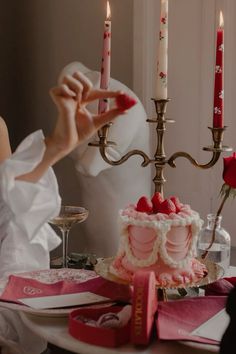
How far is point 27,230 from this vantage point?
1.20 metres

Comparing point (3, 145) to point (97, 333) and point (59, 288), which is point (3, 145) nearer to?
point (59, 288)

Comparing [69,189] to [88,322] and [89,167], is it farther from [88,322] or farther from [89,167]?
[88,322]

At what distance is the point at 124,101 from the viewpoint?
1.12 meters

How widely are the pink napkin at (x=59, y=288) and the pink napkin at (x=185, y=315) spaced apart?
0.34ft

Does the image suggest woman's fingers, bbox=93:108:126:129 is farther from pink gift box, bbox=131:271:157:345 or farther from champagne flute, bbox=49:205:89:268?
champagne flute, bbox=49:205:89:268

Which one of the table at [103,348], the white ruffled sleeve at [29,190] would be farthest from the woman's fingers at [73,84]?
the table at [103,348]

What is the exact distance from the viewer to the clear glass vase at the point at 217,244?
1595 millimetres

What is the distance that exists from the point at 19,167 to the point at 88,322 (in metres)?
0.29

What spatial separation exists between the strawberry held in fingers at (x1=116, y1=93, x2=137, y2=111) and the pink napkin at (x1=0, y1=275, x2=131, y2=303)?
390 millimetres

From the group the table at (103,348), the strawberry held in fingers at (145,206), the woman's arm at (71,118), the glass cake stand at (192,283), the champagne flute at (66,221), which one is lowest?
the table at (103,348)

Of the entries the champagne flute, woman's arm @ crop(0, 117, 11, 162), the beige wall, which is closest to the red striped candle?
the champagne flute

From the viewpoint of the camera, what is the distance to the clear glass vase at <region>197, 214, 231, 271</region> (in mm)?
1595

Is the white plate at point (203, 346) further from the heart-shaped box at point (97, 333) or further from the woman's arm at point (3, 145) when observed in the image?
the woman's arm at point (3, 145)

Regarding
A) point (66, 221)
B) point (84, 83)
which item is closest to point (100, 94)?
point (84, 83)
